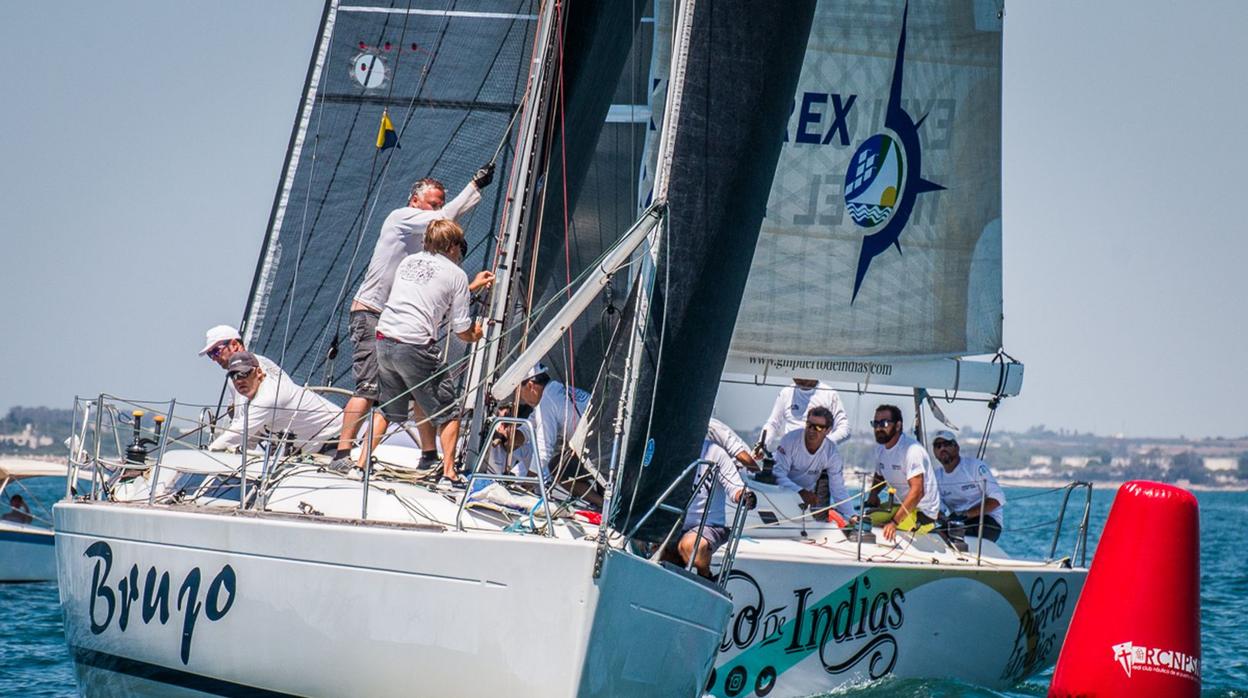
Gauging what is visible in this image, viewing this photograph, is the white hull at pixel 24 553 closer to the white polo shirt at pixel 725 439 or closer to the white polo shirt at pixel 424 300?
the white polo shirt at pixel 725 439

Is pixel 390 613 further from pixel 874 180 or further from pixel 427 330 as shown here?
pixel 874 180

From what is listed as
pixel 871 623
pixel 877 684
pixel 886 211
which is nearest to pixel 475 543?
pixel 871 623

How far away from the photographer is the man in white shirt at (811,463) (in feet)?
35.3

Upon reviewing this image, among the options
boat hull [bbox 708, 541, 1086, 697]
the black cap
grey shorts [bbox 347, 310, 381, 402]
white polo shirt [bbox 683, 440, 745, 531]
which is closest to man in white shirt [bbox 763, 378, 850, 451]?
boat hull [bbox 708, 541, 1086, 697]

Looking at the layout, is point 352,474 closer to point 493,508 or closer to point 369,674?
point 493,508

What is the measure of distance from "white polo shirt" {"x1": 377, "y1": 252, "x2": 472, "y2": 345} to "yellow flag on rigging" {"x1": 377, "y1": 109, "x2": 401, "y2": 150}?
10.5ft

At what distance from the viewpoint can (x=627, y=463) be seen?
638 centimetres

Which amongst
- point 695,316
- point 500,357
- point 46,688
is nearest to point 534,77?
point 500,357

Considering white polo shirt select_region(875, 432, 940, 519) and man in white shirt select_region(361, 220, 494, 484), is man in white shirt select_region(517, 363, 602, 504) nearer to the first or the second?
man in white shirt select_region(361, 220, 494, 484)

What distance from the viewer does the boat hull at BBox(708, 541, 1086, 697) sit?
9406 millimetres

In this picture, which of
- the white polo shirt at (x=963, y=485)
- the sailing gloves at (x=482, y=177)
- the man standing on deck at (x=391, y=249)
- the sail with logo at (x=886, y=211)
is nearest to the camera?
the man standing on deck at (x=391, y=249)

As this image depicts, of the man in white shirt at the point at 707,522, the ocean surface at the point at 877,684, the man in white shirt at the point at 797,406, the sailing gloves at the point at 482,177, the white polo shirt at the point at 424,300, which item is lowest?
the ocean surface at the point at 877,684

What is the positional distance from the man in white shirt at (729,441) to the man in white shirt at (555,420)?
130 cm

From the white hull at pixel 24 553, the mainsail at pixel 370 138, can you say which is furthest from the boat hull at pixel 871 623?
the white hull at pixel 24 553
